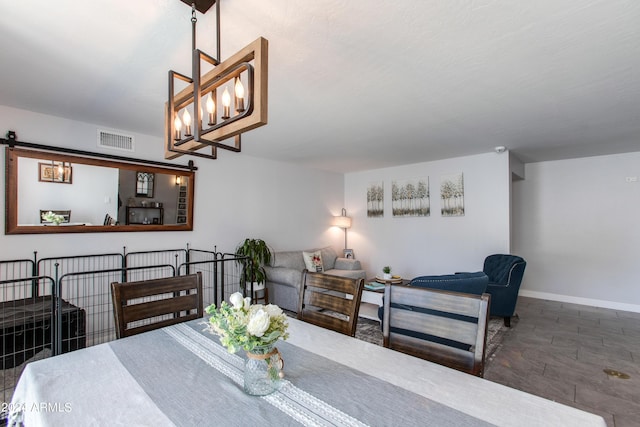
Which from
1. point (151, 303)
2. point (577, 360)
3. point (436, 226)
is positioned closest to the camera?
point (151, 303)

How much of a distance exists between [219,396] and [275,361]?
0.66 ft

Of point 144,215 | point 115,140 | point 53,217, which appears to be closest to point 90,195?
point 53,217

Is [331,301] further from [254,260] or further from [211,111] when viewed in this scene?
[254,260]

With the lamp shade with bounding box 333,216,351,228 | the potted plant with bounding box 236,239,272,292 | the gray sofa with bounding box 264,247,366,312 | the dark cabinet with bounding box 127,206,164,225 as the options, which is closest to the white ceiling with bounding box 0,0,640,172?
the dark cabinet with bounding box 127,206,164,225

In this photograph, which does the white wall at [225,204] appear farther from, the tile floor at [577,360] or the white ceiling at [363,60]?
the tile floor at [577,360]

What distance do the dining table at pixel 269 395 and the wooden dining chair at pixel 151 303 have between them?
250 mm

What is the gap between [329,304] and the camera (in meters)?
1.71

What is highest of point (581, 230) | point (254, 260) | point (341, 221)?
point (341, 221)

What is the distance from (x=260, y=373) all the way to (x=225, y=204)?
12.1ft

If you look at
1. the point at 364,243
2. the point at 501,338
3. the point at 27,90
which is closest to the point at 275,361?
the point at 27,90

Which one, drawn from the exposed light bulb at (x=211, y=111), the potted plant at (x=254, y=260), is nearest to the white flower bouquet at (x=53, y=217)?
the potted plant at (x=254, y=260)

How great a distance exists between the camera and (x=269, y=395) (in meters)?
1.00

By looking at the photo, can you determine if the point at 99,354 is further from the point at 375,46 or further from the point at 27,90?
the point at 27,90

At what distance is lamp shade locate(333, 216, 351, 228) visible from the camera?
6.23 meters
